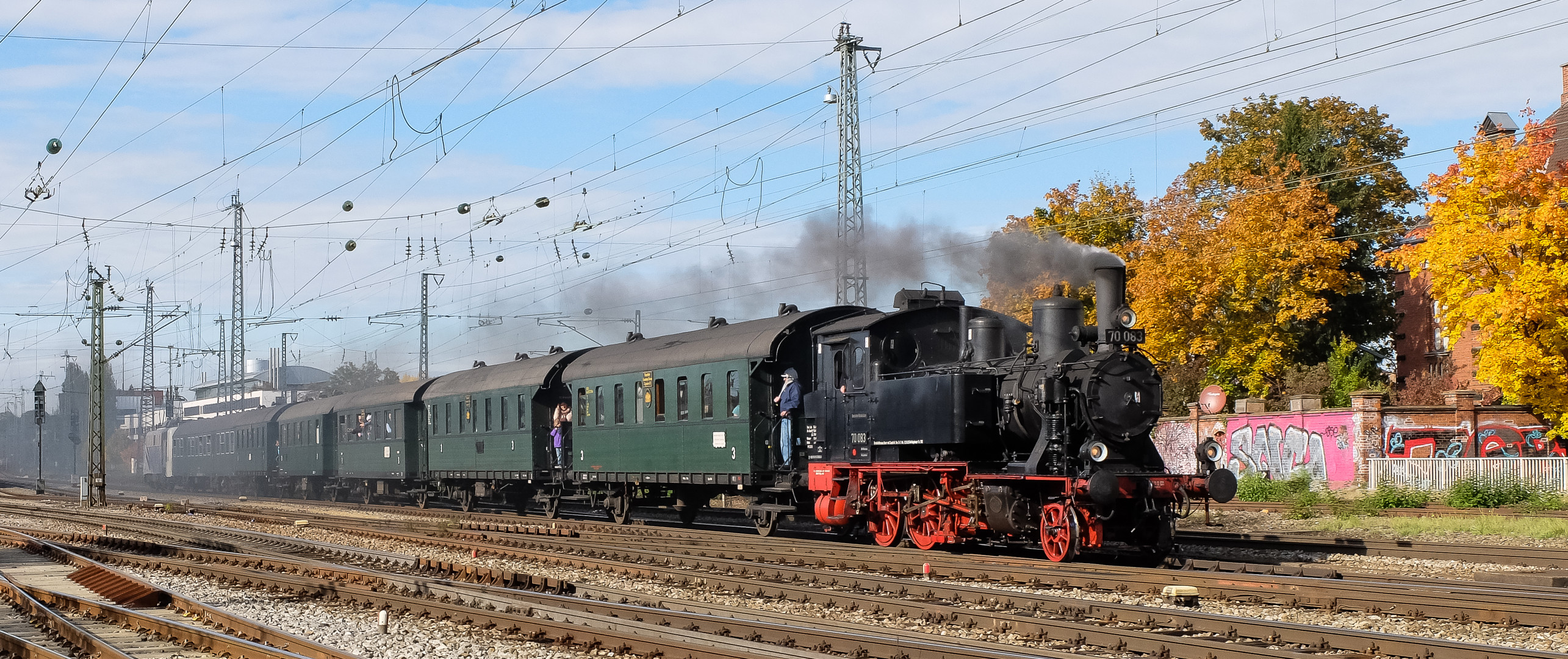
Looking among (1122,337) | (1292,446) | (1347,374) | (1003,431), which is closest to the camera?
(1122,337)

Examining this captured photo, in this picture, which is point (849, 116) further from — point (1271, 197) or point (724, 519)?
point (1271, 197)

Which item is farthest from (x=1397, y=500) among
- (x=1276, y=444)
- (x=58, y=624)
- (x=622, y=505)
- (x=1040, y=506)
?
(x=58, y=624)

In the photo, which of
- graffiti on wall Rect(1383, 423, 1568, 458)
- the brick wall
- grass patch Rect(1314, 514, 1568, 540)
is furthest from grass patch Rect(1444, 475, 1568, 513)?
graffiti on wall Rect(1383, 423, 1568, 458)

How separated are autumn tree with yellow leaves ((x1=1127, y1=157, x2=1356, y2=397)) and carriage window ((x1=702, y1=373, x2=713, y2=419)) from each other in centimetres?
2115

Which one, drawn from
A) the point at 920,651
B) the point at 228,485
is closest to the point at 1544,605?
the point at 920,651

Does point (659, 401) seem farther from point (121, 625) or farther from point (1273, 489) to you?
point (1273, 489)

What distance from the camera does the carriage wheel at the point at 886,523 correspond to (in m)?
17.1

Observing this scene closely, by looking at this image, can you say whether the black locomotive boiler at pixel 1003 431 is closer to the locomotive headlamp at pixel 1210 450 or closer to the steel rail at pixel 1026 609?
the locomotive headlamp at pixel 1210 450

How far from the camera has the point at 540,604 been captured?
11.7m

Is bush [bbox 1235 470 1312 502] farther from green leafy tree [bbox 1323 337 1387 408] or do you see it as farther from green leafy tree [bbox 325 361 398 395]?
green leafy tree [bbox 325 361 398 395]

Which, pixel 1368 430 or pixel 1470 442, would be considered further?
pixel 1470 442

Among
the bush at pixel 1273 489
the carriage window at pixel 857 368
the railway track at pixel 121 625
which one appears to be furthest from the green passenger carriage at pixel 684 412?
the bush at pixel 1273 489

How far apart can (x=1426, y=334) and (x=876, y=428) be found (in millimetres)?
41554

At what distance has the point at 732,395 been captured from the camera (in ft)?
65.9
